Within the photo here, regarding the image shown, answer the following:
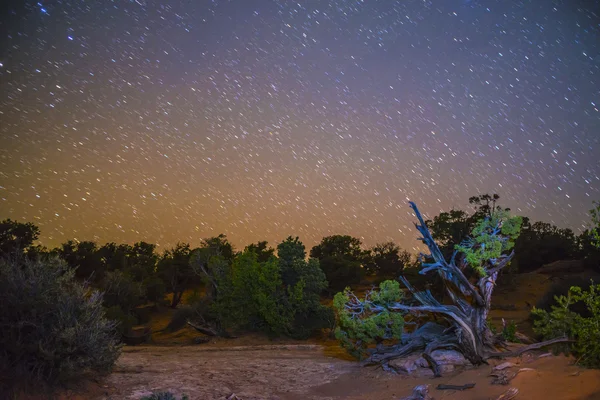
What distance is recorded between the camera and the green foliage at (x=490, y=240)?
1187cm

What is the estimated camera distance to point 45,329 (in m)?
8.96

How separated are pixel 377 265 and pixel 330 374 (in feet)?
123

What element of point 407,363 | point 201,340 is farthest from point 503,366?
point 201,340

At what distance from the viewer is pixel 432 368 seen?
11.4 meters

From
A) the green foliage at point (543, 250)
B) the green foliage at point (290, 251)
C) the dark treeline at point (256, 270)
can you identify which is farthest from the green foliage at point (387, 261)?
the green foliage at point (290, 251)

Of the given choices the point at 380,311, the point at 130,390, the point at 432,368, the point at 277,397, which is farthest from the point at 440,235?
the point at 130,390

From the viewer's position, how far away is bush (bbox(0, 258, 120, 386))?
334 inches

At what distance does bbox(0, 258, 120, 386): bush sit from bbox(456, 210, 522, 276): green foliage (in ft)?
31.9

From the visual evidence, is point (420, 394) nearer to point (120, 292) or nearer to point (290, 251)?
point (290, 251)

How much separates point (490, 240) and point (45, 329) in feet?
38.1

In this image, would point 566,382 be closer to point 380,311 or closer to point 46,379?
point 380,311

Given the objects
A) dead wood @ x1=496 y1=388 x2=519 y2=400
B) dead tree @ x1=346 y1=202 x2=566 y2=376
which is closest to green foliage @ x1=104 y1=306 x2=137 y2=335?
dead tree @ x1=346 y1=202 x2=566 y2=376

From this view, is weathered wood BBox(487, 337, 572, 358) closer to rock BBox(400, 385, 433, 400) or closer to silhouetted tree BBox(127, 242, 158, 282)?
rock BBox(400, 385, 433, 400)

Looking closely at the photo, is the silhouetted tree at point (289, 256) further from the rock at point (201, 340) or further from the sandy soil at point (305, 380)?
the sandy soil at point (305, 380)
